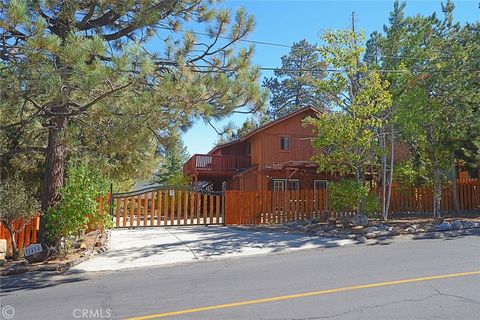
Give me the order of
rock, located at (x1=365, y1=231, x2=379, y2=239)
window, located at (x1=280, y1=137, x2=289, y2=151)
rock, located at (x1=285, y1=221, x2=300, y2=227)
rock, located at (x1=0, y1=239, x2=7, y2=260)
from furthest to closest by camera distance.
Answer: window, located at (x1=280, y1=137, x2=289, y2=151) → rock, located at (x1=285, y1=221, x2=300, y2=227) → rock, located at (x1=365, y1=231, x2=379, y2=239) → rock, located at (x1=0, y1=239, x2=7, y2=260)

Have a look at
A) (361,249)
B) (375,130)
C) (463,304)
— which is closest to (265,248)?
(361,249)

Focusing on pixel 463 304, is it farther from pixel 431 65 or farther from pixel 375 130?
pixel 431 65

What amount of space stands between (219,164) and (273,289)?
2153 centimetres

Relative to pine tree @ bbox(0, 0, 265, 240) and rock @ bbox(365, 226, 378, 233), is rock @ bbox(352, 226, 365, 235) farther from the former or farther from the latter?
pine tree @ bbox(0, 0, 265, 240)

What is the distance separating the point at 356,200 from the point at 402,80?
5090 millimetres

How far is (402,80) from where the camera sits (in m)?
16.0

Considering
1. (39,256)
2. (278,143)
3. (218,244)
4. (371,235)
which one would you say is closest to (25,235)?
(39,256)

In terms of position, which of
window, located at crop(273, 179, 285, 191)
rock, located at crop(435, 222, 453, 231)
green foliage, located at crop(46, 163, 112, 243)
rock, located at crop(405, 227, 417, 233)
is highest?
window, located at crop(273, 179, 285, 191)

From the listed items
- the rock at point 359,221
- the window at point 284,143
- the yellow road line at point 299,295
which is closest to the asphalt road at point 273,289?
the yellow road line at point 299,295

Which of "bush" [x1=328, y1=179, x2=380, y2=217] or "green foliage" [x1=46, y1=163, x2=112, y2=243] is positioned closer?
"green foliage" [x1=46, y1=163, x2=112, y2=243]

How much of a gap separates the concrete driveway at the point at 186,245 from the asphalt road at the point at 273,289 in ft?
2.66

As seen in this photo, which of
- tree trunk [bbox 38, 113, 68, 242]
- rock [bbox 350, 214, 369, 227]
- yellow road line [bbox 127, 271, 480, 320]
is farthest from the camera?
rock [bbox 350, 214, 369, 227]

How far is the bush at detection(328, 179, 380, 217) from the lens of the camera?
15695 millimetres

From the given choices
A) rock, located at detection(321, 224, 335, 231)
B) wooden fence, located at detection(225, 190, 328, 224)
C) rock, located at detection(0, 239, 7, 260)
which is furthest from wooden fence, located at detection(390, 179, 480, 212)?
rock, located at detection(0, 239, 7, 260)
